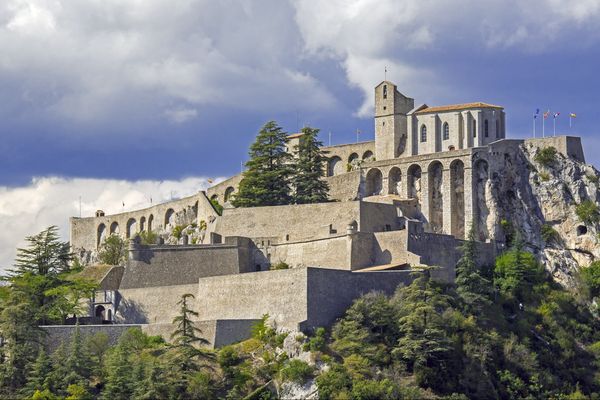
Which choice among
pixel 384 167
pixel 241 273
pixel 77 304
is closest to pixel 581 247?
pixel 384 167

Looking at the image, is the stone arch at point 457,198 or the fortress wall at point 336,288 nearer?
the fortress wall at point 336,288

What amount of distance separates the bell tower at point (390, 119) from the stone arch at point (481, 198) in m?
6.95

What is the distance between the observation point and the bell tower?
289ft

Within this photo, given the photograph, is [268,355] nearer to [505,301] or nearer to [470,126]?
[505,301]

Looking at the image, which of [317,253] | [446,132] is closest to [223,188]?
[446,132]

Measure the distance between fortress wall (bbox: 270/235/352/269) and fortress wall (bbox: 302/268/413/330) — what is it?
2965mm

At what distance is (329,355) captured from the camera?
64250 millimetres

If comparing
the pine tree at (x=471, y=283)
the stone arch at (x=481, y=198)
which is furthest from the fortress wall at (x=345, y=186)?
the pine tree at (x=471, y=283)

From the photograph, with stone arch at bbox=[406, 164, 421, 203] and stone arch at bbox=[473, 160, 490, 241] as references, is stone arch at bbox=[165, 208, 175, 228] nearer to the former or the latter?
stone arch at bbox=[406, 164, 421, 203]

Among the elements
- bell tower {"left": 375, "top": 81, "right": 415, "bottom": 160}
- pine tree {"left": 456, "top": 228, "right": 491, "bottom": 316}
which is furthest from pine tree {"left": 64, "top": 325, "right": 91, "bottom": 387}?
bell tower {"left": 375, "top": 81, "right": 415, "bottom": 160}

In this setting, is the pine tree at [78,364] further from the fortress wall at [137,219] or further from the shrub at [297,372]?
the fortress wall at [137,219]

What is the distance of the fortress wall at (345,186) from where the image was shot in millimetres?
86500

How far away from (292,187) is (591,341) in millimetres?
21537

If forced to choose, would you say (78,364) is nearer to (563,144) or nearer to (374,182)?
(374,182)
